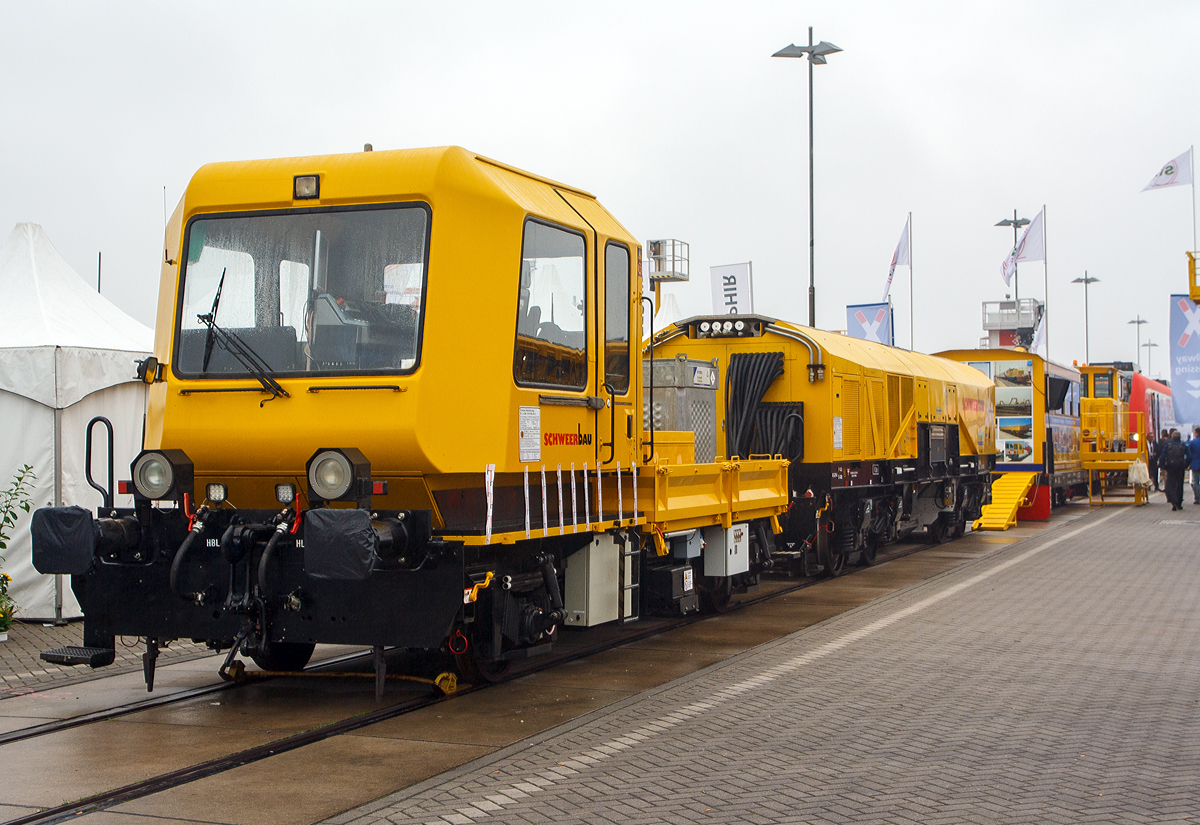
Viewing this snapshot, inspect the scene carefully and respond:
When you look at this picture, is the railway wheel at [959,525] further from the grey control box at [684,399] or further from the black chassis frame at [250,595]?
the black chassis frame at [250,595]

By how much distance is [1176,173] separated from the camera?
31.5 m

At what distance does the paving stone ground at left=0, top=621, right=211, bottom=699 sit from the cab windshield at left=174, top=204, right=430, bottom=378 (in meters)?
2.83

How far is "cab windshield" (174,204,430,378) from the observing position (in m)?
7.35

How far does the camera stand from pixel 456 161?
747 cm

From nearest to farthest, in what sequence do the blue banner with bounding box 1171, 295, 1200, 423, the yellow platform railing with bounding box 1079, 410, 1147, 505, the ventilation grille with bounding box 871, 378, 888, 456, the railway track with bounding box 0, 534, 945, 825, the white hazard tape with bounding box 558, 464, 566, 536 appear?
the railway track with bounding box 0, 534, 945, 825 → the white hazard tape with bounding box 558, 464, 566, 536 → the ventilation grille with bounding box 871, 378, 888, 456 → the blue banner with bounding box 1171, 295, 1200, 423 → the yellow platform railing with bounding box 1079, 410, 1147, 505

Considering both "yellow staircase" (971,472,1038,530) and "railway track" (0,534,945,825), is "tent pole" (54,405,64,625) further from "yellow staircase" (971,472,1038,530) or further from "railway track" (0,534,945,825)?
"yellow staircase" (971,472,1038,530)

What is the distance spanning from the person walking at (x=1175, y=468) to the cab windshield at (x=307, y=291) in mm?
25193

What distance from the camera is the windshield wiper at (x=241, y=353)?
745cm

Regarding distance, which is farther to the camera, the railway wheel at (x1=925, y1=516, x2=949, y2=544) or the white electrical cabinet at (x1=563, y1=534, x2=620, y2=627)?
the railway wheel at (x1=925, y1=516, x2=949, y2=544)

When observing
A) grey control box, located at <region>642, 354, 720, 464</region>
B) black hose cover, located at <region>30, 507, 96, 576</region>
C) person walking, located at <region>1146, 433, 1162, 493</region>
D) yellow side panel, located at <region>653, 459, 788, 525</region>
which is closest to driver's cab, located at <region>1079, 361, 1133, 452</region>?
person walking, located at <region>1146, 433, 1162, 493</region>

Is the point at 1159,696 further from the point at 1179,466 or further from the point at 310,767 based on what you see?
the point at 1179,466

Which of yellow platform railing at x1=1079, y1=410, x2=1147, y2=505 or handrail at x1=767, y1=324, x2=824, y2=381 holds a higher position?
handrail at x1=767, y1=324, x2=824, y2=381

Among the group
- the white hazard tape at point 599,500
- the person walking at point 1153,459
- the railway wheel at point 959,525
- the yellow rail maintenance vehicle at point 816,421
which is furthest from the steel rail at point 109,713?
the person walking at point 1153,459

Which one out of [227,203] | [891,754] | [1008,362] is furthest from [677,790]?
[1008,362]
